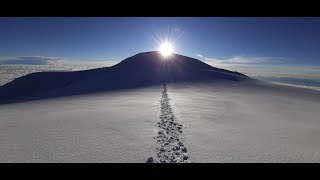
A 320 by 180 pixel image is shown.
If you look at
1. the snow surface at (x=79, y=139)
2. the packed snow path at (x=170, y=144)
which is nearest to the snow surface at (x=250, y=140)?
the packed snow path at (x=170, y=144)

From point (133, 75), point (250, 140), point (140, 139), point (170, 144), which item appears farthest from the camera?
point (133, 75)

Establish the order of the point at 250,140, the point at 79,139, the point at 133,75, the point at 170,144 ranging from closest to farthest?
the point at 170,144 → the point at 79,139 → the point at 250,140 → the point at 133,75

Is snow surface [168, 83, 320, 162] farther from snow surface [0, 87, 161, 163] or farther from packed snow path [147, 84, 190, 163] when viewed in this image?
snow surface [0, 87, 161, 163]

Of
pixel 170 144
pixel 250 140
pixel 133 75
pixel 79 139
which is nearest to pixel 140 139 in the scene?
pixel 170 144

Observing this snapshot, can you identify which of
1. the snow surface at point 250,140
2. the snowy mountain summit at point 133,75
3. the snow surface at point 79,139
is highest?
the snowy mountain summit at point 133,75

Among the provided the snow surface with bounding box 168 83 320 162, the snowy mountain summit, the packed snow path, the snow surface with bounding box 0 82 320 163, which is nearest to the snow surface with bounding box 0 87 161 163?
the snow surface with bounding box 0 82 320 163

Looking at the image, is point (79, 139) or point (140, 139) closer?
point (79, 139)

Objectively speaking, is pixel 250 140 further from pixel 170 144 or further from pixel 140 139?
pixel 140 139

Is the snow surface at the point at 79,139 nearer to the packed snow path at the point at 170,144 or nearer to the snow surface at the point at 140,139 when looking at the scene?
the snow surface at the point at 140,139
